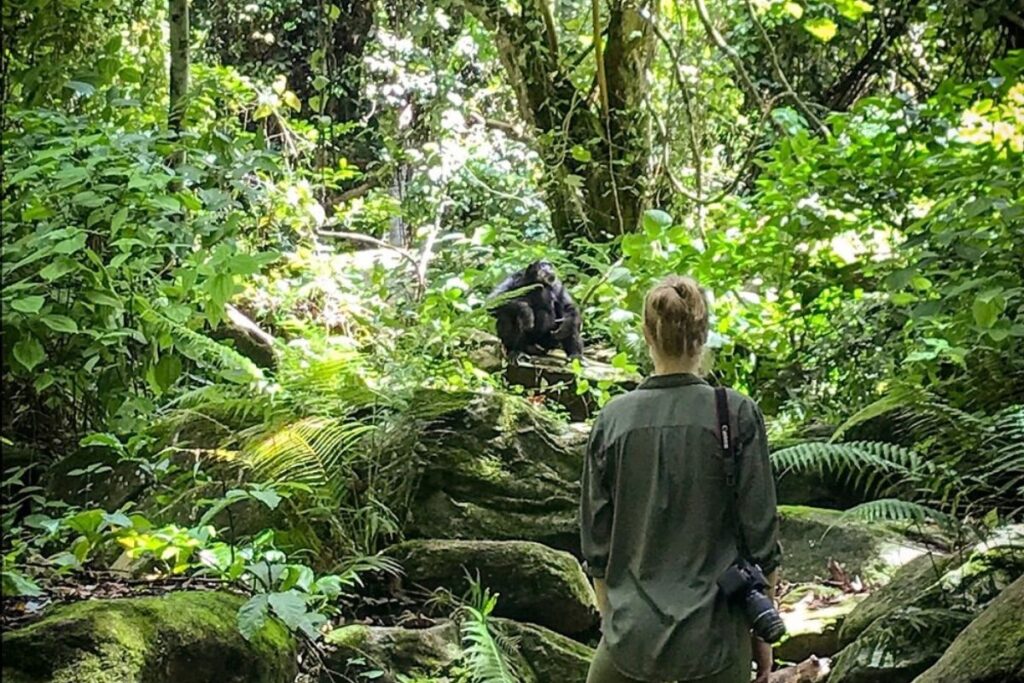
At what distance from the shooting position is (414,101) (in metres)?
10.4

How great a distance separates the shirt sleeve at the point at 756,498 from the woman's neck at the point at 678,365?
199mm

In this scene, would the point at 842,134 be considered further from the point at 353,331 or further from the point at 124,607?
the point at 124,607

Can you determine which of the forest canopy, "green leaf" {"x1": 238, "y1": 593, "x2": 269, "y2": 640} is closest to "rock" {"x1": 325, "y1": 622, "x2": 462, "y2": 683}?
the forest canopy

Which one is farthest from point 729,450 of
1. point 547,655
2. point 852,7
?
point 852,7

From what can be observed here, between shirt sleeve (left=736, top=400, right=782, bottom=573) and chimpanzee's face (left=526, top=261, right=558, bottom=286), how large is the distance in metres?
4.88

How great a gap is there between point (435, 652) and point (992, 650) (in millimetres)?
1827

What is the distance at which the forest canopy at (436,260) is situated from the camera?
2.99 meters

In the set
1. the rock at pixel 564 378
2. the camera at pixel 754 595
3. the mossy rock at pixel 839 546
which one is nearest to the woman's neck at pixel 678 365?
the camera at pixel 754 595

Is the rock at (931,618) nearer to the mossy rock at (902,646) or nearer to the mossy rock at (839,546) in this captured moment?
the mossy rock at (902,646)

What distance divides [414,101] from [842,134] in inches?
228

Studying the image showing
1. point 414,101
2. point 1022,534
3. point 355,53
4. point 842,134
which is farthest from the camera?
point 355,53

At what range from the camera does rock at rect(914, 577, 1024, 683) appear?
234cm

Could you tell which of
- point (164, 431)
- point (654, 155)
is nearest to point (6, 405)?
point (164, 431)

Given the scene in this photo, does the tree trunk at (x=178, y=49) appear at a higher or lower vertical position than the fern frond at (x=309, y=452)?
higher
